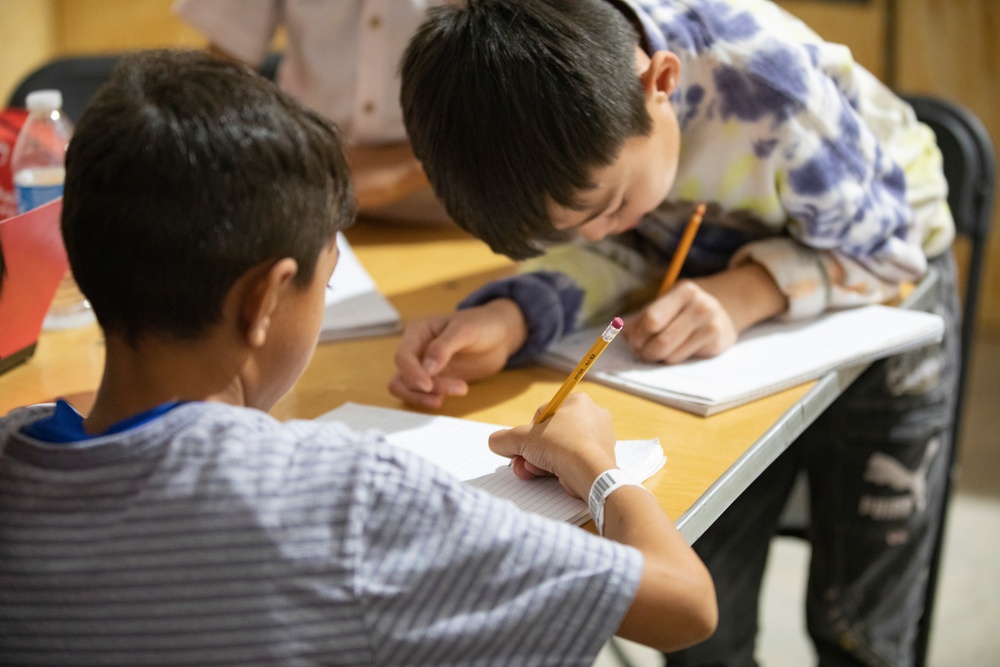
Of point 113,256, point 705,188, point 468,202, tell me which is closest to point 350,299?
point 468,202

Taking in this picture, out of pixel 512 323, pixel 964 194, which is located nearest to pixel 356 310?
pixel 512 323

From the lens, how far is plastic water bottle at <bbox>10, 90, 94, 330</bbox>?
1145 millimetres

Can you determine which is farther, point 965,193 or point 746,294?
point 965,193

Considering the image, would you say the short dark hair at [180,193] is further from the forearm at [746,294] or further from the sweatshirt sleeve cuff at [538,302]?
the forearm at [746,294]

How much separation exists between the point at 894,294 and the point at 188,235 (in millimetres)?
832

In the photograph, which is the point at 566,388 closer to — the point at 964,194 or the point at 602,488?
the point at 602,488

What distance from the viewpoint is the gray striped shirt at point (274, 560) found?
569mm

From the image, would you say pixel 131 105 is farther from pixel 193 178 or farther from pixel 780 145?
pixel 780 145

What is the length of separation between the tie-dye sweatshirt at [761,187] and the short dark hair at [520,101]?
0.12 m

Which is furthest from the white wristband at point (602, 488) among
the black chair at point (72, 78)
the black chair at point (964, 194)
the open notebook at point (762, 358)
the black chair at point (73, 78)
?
the black chair at point (72, 78)

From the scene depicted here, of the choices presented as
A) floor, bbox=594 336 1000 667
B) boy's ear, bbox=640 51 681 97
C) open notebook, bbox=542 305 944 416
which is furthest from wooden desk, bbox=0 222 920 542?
floor, bbox=594 336 1000 667

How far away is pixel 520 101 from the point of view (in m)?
0.90

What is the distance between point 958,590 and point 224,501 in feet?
5.77

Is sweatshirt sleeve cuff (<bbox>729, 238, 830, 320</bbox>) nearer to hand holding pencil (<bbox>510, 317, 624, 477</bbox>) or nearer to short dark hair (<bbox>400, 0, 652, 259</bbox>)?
short dark hair (<bbox>400, 0, 652, 259</bbox>)
